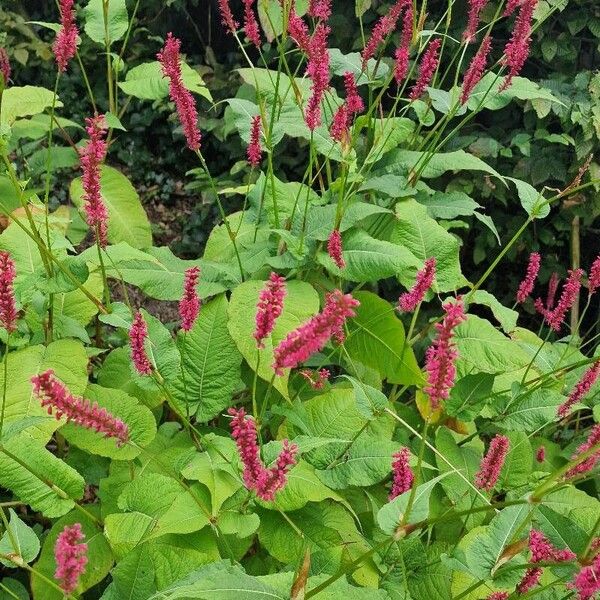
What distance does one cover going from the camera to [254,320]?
176cm

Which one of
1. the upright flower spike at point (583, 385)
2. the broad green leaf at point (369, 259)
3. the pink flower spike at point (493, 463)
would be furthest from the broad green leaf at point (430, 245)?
the pink flower spike at point (493, 463)

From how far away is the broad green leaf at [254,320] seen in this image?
1700 millimetres

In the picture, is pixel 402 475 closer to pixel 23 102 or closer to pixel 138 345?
pixel 138 345

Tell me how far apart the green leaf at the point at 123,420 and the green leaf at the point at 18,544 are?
0.40 meters

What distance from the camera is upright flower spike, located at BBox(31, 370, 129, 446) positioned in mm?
967

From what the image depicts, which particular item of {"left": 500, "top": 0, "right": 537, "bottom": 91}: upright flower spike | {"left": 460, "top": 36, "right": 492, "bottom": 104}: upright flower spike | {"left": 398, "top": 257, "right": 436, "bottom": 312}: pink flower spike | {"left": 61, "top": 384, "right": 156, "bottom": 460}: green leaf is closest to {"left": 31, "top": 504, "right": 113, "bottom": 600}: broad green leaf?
{"left": 61, "top": 384, "right": 156, "bottom": 460}: green leaf

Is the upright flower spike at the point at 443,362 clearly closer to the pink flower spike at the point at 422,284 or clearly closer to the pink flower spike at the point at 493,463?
the pink flower spike at the point at 422,284

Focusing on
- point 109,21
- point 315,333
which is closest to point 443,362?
point 315,333

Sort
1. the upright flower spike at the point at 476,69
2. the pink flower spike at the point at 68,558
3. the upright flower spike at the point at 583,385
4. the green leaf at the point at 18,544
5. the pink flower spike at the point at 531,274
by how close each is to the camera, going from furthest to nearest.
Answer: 1. the pink flower spike at the point at 531,274
2. the upright flower spike at the point at 476,69
3. the upright flower spike at the point at 583,385
4. the green leaf at the point at 18,544
5. the pink flower spike at the point at 68,558

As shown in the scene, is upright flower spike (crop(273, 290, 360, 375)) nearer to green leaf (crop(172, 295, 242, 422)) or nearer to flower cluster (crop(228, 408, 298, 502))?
flower cluster (crop(228, 408, 298, 502))

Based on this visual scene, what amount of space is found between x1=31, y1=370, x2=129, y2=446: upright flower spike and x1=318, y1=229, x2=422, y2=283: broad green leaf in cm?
90

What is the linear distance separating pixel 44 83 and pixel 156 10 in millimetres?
1016

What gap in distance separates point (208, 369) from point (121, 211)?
977 millimetres

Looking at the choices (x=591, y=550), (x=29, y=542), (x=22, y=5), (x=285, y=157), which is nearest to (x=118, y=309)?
(x=29, y=542)
